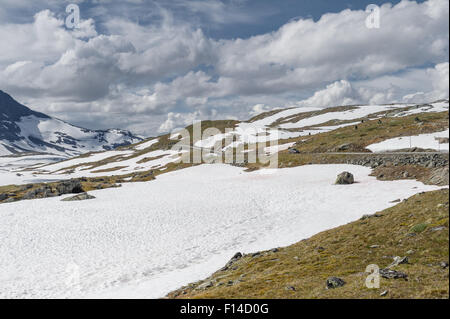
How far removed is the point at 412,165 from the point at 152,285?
4348 cm

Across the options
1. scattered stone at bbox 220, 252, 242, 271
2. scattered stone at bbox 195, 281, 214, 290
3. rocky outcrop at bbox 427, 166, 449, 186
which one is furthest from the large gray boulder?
scattered stone at bbox 195, 281, 214, 290

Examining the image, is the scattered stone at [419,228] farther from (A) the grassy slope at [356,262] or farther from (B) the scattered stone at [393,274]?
(B) the scattered stone at [393,274]

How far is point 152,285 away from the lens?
920 inches

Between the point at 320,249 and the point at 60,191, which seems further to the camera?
the point at 60,191

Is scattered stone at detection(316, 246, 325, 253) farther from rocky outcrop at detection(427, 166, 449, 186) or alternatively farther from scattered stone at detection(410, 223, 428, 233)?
rocky outcrop at detection(427, 166, 449, 186)

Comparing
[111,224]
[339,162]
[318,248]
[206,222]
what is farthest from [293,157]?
[318,248]

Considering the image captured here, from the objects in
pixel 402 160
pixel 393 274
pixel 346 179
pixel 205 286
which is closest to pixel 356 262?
pixel 393 274

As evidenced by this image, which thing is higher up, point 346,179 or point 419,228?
point 346,179

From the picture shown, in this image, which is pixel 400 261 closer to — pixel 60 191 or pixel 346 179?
pixel 346 179

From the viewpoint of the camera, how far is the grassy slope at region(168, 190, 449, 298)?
1314 centimetres

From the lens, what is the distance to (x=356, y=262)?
59.9 feet

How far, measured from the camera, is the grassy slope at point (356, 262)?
43.1 ft
